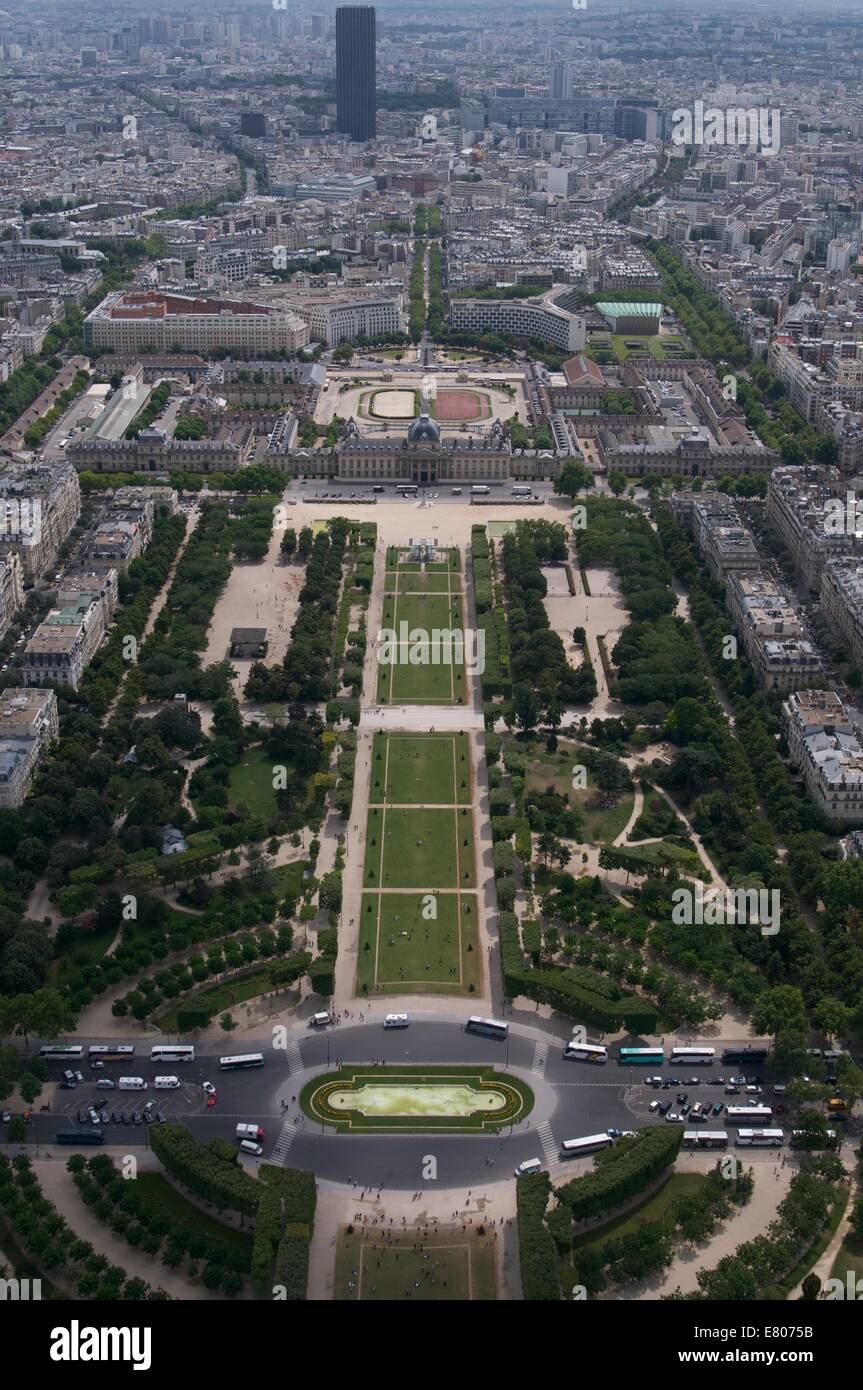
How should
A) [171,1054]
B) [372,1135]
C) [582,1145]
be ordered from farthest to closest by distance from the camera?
[171,1054] → [372,1135] → [582,1145]

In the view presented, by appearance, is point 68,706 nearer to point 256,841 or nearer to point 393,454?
point 256,841

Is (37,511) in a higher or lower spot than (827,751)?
higher

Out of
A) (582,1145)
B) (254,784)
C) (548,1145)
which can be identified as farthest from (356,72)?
(582,1145)

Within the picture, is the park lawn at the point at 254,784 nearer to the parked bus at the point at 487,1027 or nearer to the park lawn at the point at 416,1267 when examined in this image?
the parked bus at the point at 487,1027

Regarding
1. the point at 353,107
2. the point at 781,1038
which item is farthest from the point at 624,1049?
the point at 353,107

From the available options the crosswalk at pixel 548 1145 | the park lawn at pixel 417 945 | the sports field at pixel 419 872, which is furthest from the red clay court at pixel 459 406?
the crosswalk at pixel 548 1145

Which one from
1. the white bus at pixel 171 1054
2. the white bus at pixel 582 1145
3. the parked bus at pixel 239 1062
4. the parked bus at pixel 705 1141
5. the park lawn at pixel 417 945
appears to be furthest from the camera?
the park lawn at pixel 417 945

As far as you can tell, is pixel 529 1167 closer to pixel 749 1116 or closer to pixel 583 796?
pixel 749 1116

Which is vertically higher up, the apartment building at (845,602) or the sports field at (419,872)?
the apartment building at (845,602)
